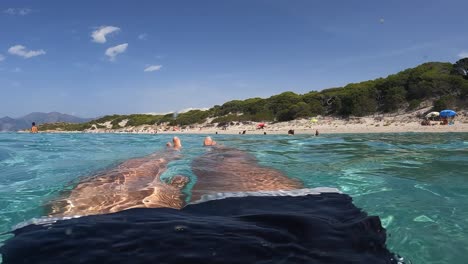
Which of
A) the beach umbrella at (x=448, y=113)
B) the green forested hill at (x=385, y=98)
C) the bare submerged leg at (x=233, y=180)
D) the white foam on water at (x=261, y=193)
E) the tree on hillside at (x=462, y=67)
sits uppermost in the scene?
the tree on hillside at (x=462, y=67)

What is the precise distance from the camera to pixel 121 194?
456cm

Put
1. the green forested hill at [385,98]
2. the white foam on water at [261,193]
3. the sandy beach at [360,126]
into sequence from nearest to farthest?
the white foam on water at [261,193]
the sandy beach at [360,126]
the green forested hill at [385,98]

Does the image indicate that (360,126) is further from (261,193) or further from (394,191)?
(261,193)

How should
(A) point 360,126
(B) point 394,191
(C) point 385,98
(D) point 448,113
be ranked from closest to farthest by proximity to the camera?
(B) point 394,191 < (D) point 448,113 < (A) point 360,126 < (C) point 385,98

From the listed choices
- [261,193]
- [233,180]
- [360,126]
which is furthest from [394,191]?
[360,126]

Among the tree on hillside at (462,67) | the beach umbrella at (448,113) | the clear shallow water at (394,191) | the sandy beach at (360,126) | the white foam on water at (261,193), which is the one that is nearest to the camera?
the clear shallow water at (394,191)

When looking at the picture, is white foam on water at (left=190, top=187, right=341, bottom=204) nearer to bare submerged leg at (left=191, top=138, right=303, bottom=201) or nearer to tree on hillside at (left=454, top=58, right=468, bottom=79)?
bare submerged leg at (left=191, top=138, right=303, bottom=201)

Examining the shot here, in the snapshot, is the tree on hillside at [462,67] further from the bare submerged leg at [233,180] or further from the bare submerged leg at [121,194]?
the bare submerged leg at [121,194]

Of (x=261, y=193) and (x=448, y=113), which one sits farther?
(x=448, y=113)

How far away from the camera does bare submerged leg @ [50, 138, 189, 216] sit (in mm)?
3947

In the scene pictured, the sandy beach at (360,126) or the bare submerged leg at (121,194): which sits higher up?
the sandy beach at (360,126)

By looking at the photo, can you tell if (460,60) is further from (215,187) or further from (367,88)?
(215,187)

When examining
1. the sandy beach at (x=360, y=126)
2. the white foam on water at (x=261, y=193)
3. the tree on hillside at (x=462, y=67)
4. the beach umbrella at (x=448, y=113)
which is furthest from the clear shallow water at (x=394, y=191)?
the tree on hillside at (x=462, y=67)

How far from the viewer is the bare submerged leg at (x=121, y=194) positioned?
3947 mm
